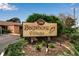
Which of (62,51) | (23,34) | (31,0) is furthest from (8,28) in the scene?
(62,51)

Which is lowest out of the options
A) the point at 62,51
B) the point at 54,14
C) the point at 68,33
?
the point at 62,51

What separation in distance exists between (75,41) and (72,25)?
0.15 meters

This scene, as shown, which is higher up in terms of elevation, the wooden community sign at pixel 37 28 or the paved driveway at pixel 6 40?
the wooden community sign at pixel 37 28

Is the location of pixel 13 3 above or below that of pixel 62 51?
above

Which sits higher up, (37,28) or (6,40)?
(37,28)

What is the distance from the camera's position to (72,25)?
262 cm

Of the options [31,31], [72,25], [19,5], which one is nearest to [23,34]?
[31,31]

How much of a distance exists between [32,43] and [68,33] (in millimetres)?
335

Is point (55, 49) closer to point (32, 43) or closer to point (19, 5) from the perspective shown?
point (32, 43)

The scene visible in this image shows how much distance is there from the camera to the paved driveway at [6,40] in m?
2.58

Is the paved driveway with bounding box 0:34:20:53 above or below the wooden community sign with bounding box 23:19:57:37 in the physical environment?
below

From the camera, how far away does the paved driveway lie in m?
2.58

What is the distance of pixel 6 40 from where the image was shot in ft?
8.52

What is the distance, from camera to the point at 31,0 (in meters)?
2.56
